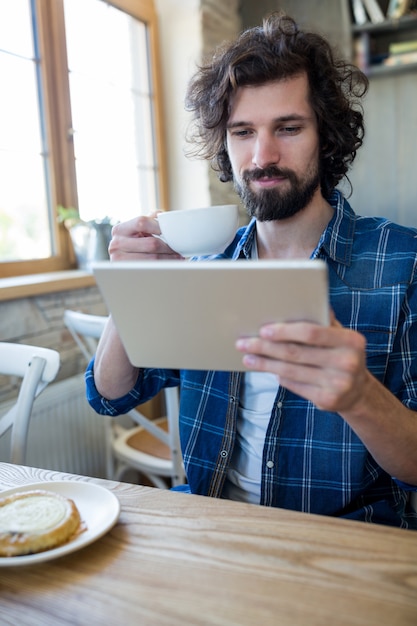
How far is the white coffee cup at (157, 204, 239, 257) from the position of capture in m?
0.82

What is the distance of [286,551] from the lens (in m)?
0.65

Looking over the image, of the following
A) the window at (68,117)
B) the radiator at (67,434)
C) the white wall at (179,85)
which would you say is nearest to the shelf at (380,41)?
Result: the white wall at (179,85)

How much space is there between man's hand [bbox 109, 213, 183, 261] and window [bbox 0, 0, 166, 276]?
1.16 m

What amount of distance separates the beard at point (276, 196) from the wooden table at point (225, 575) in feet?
1.88

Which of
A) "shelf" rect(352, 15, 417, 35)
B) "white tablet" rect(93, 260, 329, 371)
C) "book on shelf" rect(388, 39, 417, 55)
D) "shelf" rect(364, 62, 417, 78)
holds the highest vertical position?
"shelf" rect(352, 15, 417, 35)

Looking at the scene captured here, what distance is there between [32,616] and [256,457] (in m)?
0.55

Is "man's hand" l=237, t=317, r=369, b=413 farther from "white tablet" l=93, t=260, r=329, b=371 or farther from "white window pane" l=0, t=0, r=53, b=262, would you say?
"white window pane" l=0, t=0, r=53, b=262

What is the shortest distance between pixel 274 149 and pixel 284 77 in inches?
6.8

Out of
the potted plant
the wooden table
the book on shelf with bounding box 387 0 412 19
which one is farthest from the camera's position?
the book on shelf with bounding box 387 0 412 19

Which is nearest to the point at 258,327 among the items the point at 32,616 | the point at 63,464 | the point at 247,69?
the point at 32,616

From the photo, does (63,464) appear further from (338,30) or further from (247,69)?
(338,30)

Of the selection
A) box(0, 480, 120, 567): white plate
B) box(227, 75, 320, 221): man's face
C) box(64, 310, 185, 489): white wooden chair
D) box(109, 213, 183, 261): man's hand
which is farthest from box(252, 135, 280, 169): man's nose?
box(64, 310, 185, 489): white wooden chair

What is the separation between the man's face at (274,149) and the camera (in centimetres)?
110

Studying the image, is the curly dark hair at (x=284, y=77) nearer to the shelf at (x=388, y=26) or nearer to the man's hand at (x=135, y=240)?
the man's hand at (x=135, y=240)
